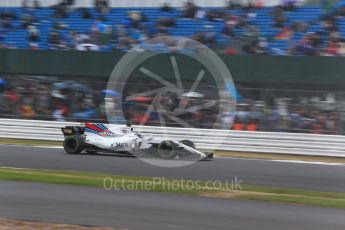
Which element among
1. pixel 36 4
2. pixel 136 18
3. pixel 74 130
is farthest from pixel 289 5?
pixel 36 4

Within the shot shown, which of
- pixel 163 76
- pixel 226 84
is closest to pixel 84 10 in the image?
pixel 163 76

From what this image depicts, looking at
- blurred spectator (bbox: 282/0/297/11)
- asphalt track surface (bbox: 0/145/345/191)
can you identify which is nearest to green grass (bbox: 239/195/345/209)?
asphalt track surface (bbox: 0/145/345/191)

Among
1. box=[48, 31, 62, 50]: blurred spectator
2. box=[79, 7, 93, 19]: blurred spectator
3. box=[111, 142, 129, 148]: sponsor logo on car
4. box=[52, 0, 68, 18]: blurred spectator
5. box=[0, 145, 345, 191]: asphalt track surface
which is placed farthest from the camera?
box=[52, 0, 68, 18]: blurred spectator

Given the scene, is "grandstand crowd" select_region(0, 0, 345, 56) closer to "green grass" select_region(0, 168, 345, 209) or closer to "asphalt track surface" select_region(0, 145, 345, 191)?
"asphalt track surface" select_region(0, 145, 345, 191)

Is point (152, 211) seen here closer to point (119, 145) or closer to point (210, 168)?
point (210, 168)

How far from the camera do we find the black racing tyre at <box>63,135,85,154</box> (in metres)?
13.5

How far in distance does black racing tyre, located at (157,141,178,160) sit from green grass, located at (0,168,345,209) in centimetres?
281

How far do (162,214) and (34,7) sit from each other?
17318mm

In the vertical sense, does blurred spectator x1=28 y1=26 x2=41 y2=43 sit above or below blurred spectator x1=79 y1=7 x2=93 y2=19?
below

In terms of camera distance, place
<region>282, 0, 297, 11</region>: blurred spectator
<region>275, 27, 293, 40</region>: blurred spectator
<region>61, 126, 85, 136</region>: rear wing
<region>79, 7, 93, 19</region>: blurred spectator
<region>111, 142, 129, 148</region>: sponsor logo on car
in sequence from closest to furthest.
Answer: <region>111, 142, 129, 148</region>: sponsor logo on car
<region>61, 126, 85, 136</region>: rear wing
<region>275, 27, 293, 40</region>: blurred spectator
<region>282, 0, 297, 11</region>: blurred spectator
<region>79, 7, 93, 19</region>: blurred spectator

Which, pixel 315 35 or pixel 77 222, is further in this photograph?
pixel 315 35

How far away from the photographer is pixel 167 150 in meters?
12.7

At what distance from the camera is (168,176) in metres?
10.0

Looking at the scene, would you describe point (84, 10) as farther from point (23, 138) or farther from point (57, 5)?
point (23, 138)
